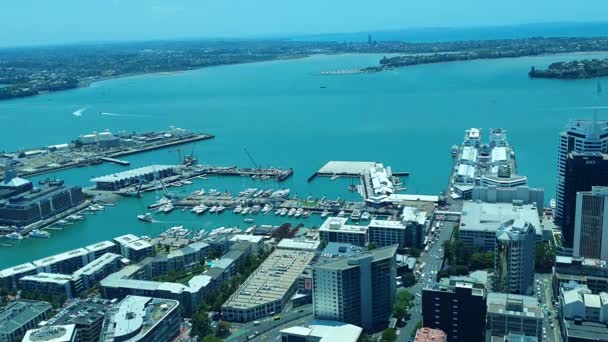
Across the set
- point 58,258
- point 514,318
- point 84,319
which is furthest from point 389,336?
point 58,258

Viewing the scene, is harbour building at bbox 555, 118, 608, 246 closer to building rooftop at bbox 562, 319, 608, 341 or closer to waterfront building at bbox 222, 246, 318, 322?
building rooftop at bbox 562, 319, 608, 341

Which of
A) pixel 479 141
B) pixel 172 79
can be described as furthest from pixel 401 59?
pixel 479 141

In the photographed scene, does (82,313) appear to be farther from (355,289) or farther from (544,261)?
(544,261)

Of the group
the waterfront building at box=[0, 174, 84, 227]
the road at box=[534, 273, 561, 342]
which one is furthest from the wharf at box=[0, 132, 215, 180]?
the road at box=[534, 273, 561, 342]

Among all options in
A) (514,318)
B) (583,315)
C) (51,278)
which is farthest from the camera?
(51,278)

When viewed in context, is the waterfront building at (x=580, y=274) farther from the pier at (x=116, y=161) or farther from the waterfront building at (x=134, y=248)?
the pier at (x=116, y=161)

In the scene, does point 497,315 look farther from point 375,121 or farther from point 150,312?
point 375,121
